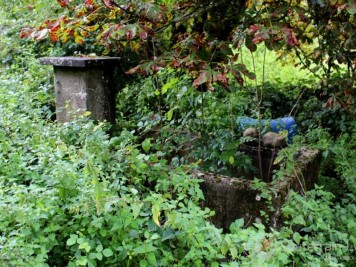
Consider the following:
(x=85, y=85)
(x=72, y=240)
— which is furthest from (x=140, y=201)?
(x=85, y=85)

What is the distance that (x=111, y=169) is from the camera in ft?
8.16

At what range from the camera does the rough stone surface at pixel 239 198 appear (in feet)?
9.19

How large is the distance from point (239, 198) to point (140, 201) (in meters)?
0.79

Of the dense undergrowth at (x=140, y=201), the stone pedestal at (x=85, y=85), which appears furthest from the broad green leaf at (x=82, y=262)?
the stone pedestal at (x=85, y=85)

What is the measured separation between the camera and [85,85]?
156 inches

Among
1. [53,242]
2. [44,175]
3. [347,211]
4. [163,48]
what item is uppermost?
[163,48]

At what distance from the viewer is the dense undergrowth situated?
2035 mm

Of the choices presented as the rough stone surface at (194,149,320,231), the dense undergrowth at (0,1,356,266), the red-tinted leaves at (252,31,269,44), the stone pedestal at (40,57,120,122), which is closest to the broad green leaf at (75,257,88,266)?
the dense undergrowth at (0,1,356,266)

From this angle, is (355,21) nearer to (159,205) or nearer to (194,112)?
(194,112)

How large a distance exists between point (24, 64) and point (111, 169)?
9.80 feet

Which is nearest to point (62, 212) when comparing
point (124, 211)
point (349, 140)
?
point (124, 211)

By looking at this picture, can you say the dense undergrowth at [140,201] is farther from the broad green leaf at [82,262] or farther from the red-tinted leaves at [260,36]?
the red-tinted leaves at [260,36]

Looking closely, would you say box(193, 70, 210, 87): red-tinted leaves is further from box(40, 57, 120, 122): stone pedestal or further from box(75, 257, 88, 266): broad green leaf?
box(40, 57, 120, 122): stone pedestal

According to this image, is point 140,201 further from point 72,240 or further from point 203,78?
point 203,78
